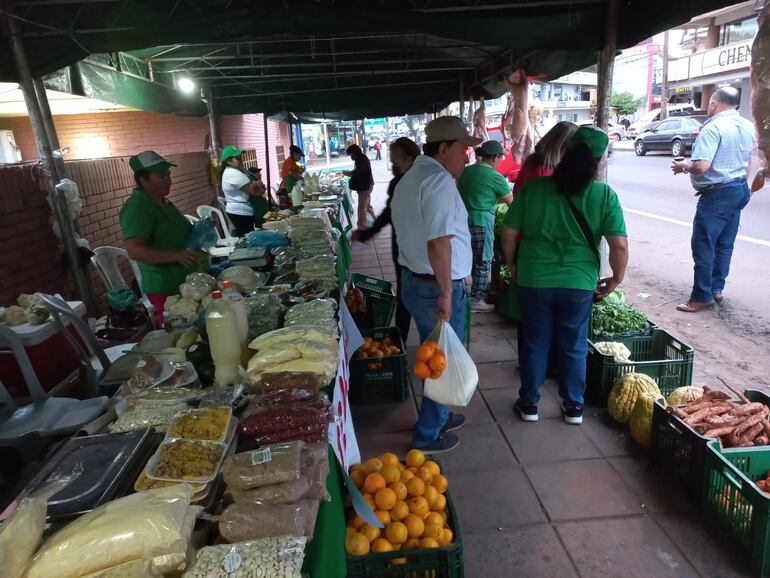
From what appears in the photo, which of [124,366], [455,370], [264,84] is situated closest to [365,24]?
[455,370]

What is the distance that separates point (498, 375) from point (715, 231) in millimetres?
2900

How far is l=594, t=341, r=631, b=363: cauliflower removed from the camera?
Result: 377 cm

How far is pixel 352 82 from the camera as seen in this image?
10.3 meters

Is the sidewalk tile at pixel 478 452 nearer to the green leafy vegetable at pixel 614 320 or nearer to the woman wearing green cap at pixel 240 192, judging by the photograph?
the green leafy vegetable at pixel 614 320

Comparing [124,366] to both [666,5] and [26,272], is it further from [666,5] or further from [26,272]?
[666,5]

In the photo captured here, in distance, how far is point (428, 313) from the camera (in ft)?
10.3

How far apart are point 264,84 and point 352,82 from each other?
1773 mm

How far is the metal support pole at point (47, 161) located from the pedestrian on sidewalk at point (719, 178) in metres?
6.01

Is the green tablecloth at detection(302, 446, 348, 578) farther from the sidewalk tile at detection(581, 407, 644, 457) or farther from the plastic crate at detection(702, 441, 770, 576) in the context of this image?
the sidewalk tile at detection(581, 407, 644, 457)

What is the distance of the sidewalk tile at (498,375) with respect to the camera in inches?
167

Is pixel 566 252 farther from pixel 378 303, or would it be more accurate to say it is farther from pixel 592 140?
pixel 378 303

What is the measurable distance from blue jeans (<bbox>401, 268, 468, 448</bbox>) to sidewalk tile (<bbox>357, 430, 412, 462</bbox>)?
126mm

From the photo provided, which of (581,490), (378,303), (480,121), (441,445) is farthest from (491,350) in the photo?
(480,121)

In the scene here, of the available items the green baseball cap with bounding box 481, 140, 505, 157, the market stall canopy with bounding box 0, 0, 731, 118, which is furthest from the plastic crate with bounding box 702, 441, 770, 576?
the green baseball cap with bounding box 481, 140, 505, 157
